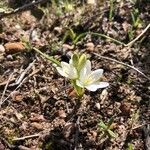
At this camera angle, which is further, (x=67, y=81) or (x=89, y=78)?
(x=67, y=81)

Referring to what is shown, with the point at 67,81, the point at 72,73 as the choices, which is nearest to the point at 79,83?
the point at 72,73

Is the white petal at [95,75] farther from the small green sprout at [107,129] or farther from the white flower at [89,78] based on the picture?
the small green sprout at [107,129]

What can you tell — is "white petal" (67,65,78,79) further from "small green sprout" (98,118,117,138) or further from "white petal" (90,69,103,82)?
"small green sprout" (98,118,117,138)

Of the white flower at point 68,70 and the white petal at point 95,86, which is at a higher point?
the white flower at point 68,70

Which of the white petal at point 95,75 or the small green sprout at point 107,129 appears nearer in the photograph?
the small green sprout at point 107,129

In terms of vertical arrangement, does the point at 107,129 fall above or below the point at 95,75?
below

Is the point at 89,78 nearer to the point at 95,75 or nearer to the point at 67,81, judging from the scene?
the point at 95,75

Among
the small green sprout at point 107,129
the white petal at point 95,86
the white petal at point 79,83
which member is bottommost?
the small green sprout at point 107,129

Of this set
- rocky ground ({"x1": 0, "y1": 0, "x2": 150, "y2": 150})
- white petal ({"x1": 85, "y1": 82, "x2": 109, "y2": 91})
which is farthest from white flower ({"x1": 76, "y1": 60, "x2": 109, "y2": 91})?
rocky ground ({"x1": 0, "y1": 0, "x2": 150, "y2": 150})

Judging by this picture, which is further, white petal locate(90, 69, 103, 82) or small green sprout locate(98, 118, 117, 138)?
white petal locate(90, 69, 103, 82)

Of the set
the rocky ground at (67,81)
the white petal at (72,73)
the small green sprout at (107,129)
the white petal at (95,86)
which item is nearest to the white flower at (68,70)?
the white petal at (72,73)

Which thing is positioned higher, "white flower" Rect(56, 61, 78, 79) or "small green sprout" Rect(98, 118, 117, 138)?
"white flower" Rect(56, 61, 78, 79)

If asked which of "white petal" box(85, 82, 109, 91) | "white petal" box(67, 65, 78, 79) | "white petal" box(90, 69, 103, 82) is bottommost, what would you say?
"white petal" box(85, 82, 109, 91)
